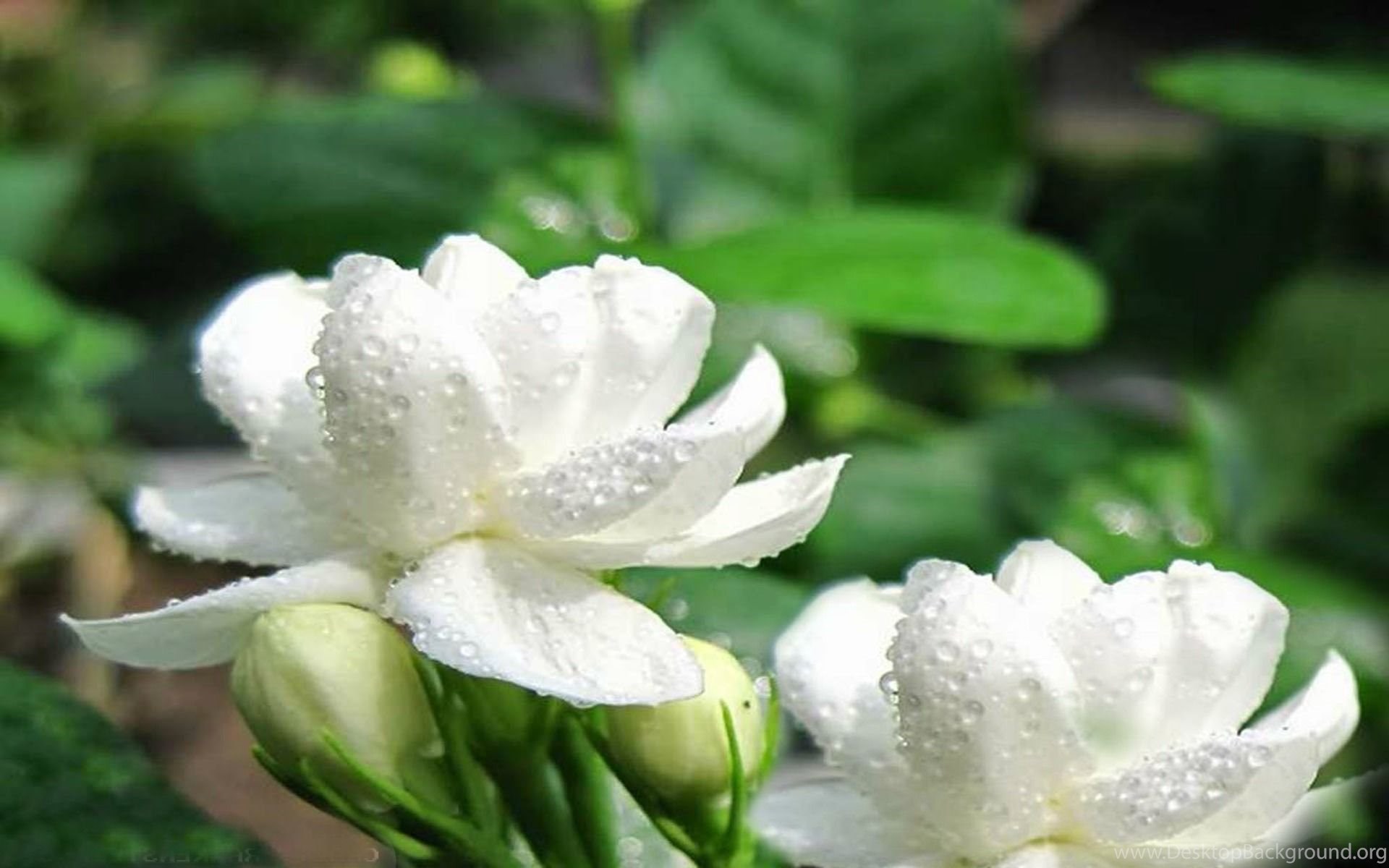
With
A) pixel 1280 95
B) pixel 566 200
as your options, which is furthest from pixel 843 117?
pixel 1280 95

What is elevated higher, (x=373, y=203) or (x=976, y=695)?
(x=976, y=695)

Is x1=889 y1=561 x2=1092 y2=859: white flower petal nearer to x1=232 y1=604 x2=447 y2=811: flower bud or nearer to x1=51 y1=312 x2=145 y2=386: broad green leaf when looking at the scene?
x1=232 y1=604 x2=447 y2=811: flower bud

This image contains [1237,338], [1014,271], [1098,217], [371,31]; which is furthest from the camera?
[371,31]

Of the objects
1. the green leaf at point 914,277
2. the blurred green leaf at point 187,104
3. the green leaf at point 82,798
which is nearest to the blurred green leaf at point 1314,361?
the green leaf at point 914,277

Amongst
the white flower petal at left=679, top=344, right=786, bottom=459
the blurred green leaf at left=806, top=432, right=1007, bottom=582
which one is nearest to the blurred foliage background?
the blurred green leaf at left=806, top=432, right=1007, bottom=582

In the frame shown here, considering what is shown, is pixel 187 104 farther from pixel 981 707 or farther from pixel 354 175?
pixel 981 707

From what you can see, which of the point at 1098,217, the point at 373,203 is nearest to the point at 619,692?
the point at 373,203

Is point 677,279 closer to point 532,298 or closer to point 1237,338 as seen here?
point 532,298
